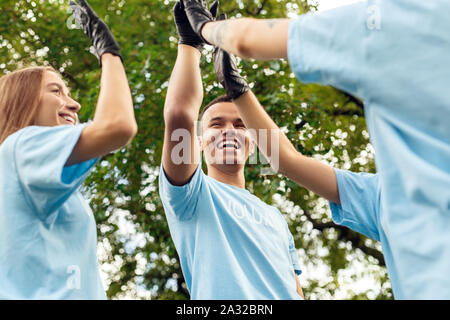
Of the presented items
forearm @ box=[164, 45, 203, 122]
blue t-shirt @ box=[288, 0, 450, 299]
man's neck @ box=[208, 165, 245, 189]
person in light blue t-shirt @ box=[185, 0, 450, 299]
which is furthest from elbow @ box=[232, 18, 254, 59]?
man's neck @ box=[208, 165, 245, 189]

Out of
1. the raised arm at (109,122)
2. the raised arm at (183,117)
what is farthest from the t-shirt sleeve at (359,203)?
the raised arm at (109,122)

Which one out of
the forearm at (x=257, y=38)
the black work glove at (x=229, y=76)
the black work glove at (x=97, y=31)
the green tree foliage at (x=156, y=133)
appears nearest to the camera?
the forearm at (x=257, y=38)

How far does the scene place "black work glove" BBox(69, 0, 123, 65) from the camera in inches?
77.5

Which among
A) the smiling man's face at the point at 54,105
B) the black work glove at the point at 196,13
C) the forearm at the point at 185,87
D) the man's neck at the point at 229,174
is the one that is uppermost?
the black work glove at the point at 196,13

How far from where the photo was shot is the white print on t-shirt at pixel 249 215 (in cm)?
245

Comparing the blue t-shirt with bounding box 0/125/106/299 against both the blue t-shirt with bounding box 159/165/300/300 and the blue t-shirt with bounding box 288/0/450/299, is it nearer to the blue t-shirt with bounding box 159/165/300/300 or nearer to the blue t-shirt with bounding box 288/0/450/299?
the blue t-shirt with bounding box 159/165/300/300

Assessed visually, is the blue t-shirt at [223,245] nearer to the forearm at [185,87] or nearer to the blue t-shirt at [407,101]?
the forearm at [185,87]

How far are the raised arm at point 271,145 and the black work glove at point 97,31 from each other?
1.93 ft

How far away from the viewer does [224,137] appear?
2.72 metres

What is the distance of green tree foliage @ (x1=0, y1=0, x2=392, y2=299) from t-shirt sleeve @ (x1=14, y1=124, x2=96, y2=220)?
251 centimetres

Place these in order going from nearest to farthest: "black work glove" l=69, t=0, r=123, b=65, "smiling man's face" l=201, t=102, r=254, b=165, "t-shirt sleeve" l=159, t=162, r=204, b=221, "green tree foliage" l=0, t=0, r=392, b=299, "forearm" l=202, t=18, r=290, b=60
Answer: "forearm" l=202, t=18, r=290, b=60
"black work glove" l=69, t=0, r=123, b=65
"t-shirt sleeve" l=159, t=162, r=204, b=221
"smiling man's face" l=201, t=102, r=254, b=165
"green tree foliage" l=0, t=0, r=392, b=299

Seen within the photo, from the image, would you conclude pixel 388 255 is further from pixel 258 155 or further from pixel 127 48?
pixel 127 48

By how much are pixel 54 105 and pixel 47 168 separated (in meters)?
0.43

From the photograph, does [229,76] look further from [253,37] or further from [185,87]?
[253,37]
